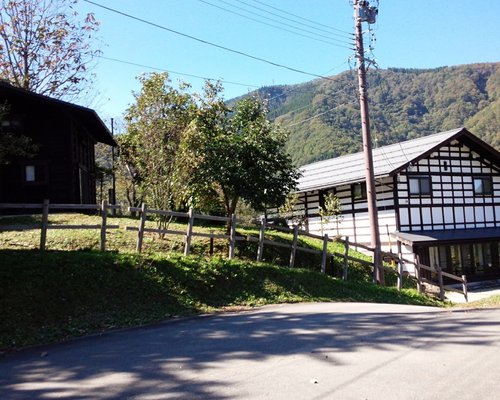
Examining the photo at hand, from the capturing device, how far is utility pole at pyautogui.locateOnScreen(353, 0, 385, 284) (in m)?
16.1

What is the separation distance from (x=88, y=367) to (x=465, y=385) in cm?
437

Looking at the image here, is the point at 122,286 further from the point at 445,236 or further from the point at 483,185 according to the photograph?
the point at 483,185

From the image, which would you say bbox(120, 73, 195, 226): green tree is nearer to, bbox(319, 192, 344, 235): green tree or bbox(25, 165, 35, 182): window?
bbox(25, 165, 35, 182): window

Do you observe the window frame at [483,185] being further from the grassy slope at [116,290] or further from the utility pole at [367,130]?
the grassy slope at [116,290]

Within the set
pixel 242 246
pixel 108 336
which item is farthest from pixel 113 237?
pixel 108 336

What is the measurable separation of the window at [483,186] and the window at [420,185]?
3708 millimetres

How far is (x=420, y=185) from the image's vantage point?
81.0 feet

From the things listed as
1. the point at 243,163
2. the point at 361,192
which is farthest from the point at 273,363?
the point at 361,192

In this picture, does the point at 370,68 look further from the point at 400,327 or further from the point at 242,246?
the point at 400,327

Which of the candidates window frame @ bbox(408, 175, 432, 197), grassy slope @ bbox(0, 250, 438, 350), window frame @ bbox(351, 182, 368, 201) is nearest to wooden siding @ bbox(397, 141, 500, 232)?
window frame @ bbox(408, 175, 432, 197)

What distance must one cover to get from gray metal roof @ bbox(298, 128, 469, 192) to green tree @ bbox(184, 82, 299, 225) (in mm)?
5561

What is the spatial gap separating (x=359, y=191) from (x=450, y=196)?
16.4 ft

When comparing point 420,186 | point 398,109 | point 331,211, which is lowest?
point 331,211

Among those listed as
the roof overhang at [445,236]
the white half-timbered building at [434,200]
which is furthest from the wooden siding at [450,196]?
the roof overhang at [445,236]
